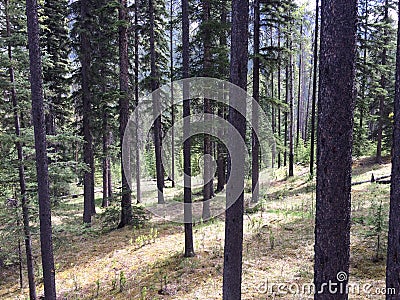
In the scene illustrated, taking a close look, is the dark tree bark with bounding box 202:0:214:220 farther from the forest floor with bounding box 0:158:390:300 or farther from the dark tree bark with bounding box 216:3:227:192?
the forest floor with bounding box 0:158:390:300

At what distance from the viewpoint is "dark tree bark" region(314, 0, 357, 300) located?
2.98 metres

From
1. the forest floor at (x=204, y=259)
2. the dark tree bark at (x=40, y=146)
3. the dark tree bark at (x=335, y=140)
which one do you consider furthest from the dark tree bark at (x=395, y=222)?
the dark tree bark at (x=40, y=146)

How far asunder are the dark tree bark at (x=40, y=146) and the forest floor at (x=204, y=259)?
3.49 feet

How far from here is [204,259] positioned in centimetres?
831

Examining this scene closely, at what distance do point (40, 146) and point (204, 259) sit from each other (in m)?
5.38

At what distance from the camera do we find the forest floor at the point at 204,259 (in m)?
6.51

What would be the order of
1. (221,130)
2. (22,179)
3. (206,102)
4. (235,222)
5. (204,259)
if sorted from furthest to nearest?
(221,130), (206,102), (204,259), (22,179), (235,222)

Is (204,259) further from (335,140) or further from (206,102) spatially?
(335,140)

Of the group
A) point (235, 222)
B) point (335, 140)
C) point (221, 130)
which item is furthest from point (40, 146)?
point (221, 130)

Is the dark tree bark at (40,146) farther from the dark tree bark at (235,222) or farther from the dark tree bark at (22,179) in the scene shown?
the dark tree bark at (235,222)

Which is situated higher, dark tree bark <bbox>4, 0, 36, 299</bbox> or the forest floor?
dark tree bark <bbox>4, 0, 36, 299</bbox>

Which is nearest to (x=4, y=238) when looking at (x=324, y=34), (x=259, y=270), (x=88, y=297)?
(x=88, y=297)

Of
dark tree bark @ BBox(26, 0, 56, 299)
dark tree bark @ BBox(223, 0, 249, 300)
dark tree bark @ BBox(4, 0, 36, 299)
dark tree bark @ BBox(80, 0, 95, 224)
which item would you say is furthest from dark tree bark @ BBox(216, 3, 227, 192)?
dark tree bark @ BBox(4, 0, 36, 299)

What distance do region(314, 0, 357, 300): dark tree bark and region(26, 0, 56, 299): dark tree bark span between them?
5.72 metres
